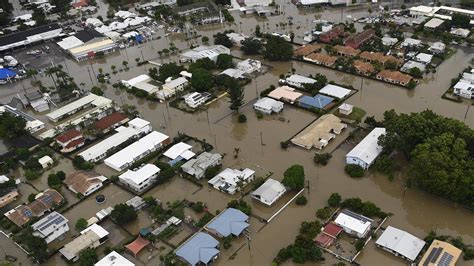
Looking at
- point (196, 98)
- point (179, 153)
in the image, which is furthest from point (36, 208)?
point (196, 98)

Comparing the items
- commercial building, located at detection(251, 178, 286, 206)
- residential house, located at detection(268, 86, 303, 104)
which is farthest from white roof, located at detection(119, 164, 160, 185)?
residential house, located at detection(268, 86, 303, 104)

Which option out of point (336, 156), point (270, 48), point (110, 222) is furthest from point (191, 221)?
point (270, 48)

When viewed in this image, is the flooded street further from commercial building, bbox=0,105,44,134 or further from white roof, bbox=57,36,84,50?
white roof, bbox=57,36,84,50

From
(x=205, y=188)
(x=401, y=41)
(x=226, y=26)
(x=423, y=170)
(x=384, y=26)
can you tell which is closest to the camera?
(x=423, y=170)

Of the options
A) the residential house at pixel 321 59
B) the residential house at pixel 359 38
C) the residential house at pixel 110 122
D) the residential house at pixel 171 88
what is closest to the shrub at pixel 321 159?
the residential house at pixel 321 59

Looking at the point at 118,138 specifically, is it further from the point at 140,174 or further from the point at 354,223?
the point at 354,223

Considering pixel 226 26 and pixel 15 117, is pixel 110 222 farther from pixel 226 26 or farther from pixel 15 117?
pixel 226 26
